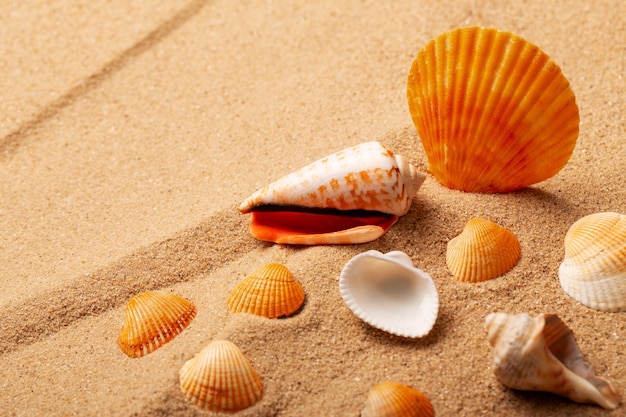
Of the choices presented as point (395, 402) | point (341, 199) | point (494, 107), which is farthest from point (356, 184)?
point (395, 402)

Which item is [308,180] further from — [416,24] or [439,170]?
[416,24]

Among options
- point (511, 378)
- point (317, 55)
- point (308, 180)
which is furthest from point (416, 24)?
point (511, 378)

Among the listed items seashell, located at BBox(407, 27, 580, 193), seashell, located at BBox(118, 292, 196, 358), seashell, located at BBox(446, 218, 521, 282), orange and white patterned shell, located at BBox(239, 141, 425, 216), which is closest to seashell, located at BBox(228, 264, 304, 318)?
seashell, located at BBox(118, 292, 196, 358)

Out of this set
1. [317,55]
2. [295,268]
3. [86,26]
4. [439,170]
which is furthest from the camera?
[86,26]

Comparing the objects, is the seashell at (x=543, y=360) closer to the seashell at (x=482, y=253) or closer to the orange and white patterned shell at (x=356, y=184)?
the seashell at (x=482, y=253)

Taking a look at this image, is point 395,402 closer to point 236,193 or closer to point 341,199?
point 341,199

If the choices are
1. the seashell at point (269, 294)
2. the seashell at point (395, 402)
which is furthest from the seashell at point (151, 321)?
the seashell at point (395, 402)
